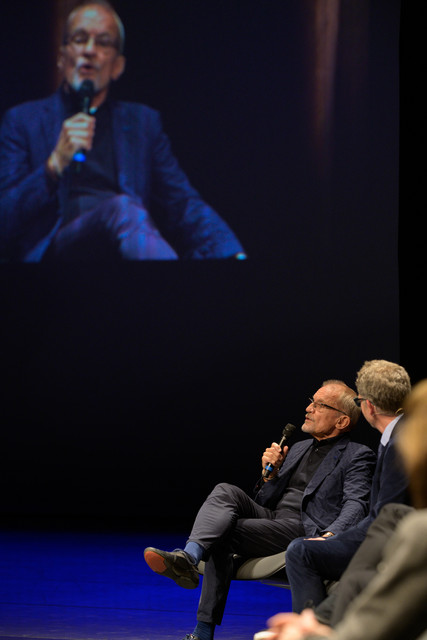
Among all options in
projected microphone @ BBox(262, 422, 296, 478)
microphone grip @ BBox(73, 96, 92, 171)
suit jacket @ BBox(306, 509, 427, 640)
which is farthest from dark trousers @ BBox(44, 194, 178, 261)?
suit jacket @ BBox(306, 509, 427, 640)

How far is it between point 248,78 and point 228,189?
2.94 ft

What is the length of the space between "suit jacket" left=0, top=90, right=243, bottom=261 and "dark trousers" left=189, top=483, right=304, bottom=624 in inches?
137

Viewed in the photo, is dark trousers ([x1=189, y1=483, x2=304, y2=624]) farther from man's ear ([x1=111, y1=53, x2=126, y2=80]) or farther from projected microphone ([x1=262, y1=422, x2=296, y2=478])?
man's ear ([x1=111, y1=53, x2=126, y2=80])

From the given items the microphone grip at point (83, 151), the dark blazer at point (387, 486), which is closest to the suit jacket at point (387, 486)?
the dark blazer at point (387, 486)

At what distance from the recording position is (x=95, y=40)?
20.9 ft

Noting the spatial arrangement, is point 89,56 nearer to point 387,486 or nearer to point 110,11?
point 110,11

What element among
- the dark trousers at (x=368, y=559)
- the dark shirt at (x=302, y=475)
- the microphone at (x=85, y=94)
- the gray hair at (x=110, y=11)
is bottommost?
the dark shirt at (x=302, y=475)

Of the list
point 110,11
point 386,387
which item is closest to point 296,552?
point 386,387

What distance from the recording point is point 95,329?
6.50m

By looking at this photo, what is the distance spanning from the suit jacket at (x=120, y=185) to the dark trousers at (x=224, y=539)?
347cm

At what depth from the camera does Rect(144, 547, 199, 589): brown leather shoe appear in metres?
2.76

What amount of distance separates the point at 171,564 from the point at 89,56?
15.3ft

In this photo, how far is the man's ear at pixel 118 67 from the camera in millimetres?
6355

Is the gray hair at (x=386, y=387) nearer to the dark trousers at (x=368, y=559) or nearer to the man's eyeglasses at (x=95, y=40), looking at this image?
the dark trousers at (x=368, y=559)
